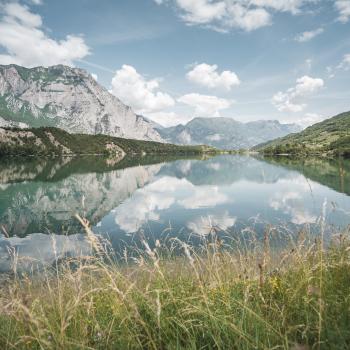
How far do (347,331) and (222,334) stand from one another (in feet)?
5.19

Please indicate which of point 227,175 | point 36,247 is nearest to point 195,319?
point 36,247

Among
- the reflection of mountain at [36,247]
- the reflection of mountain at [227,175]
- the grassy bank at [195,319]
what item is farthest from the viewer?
the reflection of mountain at [227,175]

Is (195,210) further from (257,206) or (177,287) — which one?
(177,287)

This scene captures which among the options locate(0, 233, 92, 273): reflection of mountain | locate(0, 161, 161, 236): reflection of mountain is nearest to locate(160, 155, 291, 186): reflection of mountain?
locate(0, 161, 161, 236): reflection of mountain

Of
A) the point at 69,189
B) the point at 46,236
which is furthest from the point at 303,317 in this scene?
the point at 69,189

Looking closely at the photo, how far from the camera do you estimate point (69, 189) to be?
218 ft

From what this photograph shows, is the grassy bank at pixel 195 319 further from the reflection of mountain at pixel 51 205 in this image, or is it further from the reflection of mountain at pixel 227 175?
the reflection of mountain at pixel 227 175

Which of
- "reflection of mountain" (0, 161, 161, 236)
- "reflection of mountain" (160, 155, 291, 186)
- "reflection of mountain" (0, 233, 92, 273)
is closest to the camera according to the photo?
"reflection of mountain" (0, 233, 92, 273)

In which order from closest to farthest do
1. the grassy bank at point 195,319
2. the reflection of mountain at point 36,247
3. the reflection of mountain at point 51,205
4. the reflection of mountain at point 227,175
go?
the grassy bank at point 195,319
the reflection of mountain at point 36,247
the reflection of mountain at point 51,205
the reflection of mountain at point 227,175

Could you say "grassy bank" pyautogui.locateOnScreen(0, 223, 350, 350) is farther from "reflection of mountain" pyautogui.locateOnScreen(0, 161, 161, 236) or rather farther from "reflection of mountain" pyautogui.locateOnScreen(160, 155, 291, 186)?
"reflection of mountain" pyautogui.locateOnScreen(160, 155, 291, 186)

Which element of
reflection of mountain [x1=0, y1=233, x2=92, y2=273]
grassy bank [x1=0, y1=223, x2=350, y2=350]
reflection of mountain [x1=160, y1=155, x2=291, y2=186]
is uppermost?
grassy bank [x1=0, y1=223, x2=350, y2=350]

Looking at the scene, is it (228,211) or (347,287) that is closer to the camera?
(347,287)

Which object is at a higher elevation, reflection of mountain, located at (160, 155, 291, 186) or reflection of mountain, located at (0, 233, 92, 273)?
reflection of mountain, located at (160, 155, 291, 186)

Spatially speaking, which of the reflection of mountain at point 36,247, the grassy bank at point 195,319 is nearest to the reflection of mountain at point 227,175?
the reflection of mountain at point 36,247
